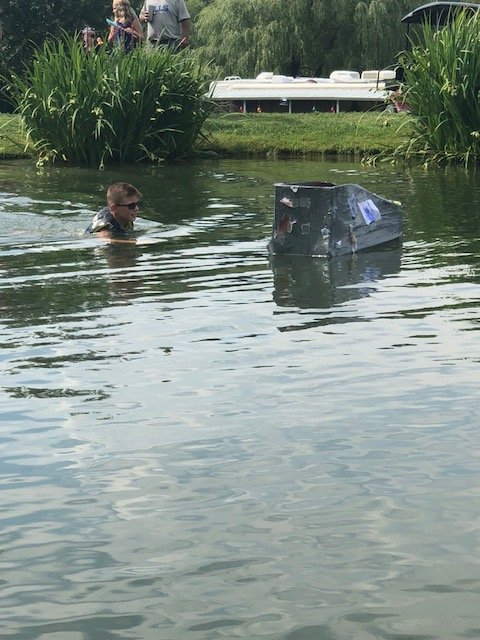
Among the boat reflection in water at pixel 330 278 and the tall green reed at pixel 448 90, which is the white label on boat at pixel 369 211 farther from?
the tall green reed at pixel 448 90

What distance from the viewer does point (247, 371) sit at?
7.28 metres

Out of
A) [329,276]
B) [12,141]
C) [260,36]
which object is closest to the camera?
[329,276]

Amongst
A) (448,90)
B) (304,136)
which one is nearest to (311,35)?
(304,136)

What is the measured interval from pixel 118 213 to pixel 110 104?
23.5ft

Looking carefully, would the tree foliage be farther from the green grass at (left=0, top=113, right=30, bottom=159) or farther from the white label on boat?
the white label on boat

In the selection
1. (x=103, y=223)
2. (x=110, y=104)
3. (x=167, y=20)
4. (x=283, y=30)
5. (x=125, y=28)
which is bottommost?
(x=103, y=223)

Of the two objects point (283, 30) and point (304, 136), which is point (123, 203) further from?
point (283, 30)

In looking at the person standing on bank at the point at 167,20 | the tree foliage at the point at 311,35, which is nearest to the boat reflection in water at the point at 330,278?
the person standing on bank at the point at 167,20

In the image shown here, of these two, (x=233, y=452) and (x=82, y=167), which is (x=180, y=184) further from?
(x=233, y=452)

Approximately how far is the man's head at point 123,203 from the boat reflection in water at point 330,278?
2.02m

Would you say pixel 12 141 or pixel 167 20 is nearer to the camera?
pixel 12 141

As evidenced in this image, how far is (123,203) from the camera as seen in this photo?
1317cm

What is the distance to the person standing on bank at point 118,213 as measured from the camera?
13133 millimetres

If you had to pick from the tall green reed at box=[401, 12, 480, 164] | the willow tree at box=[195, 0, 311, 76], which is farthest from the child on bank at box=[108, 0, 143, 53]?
the willow tree at box=[195, 0, 311, 76]
